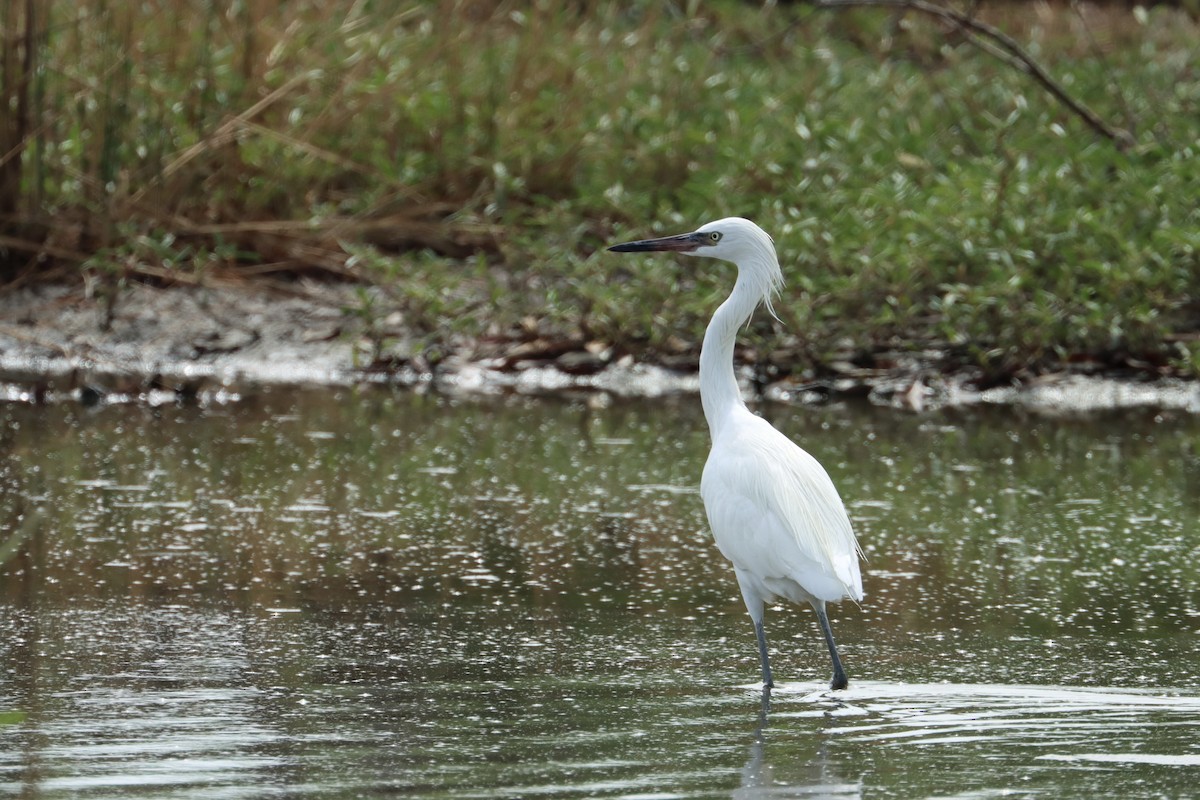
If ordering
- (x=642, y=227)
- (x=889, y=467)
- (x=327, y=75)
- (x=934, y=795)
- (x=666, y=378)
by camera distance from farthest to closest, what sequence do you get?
(x=327, y=75), (x=642, y=227), (x=666, y=378), (x=889, y=467), (x=934, y=795)

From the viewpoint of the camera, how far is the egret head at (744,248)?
458 centimetres

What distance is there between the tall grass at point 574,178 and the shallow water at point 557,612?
2.34ft

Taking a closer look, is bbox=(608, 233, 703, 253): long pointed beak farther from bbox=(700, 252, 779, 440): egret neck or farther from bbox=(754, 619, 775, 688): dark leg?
bbox=(754, 619, 775, 688): dark leg

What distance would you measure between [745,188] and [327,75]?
7.55ft

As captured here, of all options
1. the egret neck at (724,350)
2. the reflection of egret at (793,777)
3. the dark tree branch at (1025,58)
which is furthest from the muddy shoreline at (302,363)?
the reflection of egret at (793,777)

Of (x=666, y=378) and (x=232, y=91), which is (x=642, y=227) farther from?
(x=232, y=91)

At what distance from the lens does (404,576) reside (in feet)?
15.8

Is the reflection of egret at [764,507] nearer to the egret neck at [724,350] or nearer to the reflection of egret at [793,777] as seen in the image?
the egret neck at [724,350]

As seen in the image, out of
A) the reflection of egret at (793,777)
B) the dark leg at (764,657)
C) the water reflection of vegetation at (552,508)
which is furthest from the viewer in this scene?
the water reflection of vegetation at (552,508)

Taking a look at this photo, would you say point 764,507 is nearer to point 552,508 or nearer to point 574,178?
point 552,508

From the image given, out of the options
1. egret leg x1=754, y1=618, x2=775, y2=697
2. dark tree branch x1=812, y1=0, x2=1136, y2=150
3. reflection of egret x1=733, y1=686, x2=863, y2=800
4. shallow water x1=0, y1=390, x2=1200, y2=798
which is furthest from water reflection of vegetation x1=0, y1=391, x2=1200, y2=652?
dark tree branch x1=812, y1=0, x2=1136, y2=150

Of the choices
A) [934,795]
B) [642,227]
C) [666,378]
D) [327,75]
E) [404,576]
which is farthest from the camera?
[327,75]

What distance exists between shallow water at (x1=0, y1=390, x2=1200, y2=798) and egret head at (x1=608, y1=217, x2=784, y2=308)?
88cm

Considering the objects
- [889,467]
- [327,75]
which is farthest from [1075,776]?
[327,75]
